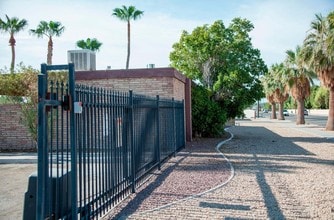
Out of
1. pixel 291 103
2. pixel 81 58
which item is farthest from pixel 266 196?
pixel 291 103

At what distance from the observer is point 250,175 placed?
8.45 m

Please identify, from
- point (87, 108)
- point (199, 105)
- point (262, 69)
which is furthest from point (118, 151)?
point (262, 69)

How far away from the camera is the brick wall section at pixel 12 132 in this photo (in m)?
14.7

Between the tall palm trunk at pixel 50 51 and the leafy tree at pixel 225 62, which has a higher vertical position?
the tall palm trunk at pixel 50 51

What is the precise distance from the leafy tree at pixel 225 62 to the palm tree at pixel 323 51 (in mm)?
4261

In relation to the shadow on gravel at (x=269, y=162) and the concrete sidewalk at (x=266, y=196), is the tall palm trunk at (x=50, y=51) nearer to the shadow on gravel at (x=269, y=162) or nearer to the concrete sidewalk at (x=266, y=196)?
the shadow on gravel at (x=269, y=162)

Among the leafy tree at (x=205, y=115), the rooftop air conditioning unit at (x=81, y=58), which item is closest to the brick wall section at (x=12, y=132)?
the rooftop air conditioning unit at (x=81, y=58)

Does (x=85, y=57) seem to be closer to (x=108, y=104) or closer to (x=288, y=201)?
(x=108, y=104)

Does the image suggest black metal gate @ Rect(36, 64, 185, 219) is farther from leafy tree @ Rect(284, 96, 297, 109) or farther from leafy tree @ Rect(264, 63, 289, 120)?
leafy tree @ Rect(284, 96, 297, 109)

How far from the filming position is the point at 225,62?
22.7 metres

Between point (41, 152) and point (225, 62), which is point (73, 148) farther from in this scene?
point (225, 62)

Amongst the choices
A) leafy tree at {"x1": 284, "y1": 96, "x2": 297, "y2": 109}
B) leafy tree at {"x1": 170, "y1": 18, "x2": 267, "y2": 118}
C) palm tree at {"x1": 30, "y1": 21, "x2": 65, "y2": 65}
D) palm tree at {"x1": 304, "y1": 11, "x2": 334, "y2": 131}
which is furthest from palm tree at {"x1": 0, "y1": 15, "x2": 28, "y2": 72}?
leafy tree at {"x1": 284, "y1": 96, "x2": 297, "y2": 109}

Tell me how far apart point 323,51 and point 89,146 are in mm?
22577

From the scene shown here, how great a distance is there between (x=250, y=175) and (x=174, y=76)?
6.32m
